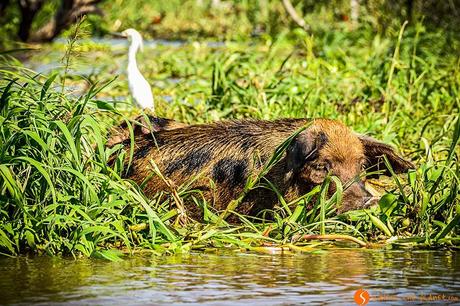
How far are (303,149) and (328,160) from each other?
0.17 metres

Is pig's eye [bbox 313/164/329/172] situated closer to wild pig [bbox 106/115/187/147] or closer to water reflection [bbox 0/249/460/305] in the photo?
water reflection [bbox 0/249/460/305]

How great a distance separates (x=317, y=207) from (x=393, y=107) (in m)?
4.18

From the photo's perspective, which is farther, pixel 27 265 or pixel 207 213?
pixel 207 213

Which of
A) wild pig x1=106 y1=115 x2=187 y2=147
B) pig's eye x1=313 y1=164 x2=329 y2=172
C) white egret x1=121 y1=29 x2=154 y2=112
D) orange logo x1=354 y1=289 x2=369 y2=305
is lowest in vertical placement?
orange logo x1=354 y1=289 x2=369 y2=305

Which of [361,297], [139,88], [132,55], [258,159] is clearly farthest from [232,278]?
[132,55]

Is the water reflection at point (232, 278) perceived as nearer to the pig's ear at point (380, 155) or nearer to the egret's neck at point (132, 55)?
the pig's ear at point (380, 155)

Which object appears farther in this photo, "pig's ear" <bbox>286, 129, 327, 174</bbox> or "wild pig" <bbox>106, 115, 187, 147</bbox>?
"wild pig" <bbox>106, 115, 187, 147</bbox>

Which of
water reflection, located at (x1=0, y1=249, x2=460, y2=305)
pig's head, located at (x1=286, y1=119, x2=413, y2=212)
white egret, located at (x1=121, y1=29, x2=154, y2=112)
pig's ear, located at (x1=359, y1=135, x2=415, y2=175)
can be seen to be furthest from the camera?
white egret, located at (x1=121, y1=29, x2=154, y2=112)

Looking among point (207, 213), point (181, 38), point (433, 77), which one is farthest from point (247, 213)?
point (181, 38)

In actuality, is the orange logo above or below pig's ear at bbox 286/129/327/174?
below

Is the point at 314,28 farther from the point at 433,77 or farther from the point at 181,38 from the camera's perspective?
the point at 433,77

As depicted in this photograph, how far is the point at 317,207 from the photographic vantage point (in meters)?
6.67

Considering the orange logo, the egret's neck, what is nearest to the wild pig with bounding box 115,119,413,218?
the orange logo

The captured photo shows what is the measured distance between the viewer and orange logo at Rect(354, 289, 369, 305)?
506 cm
